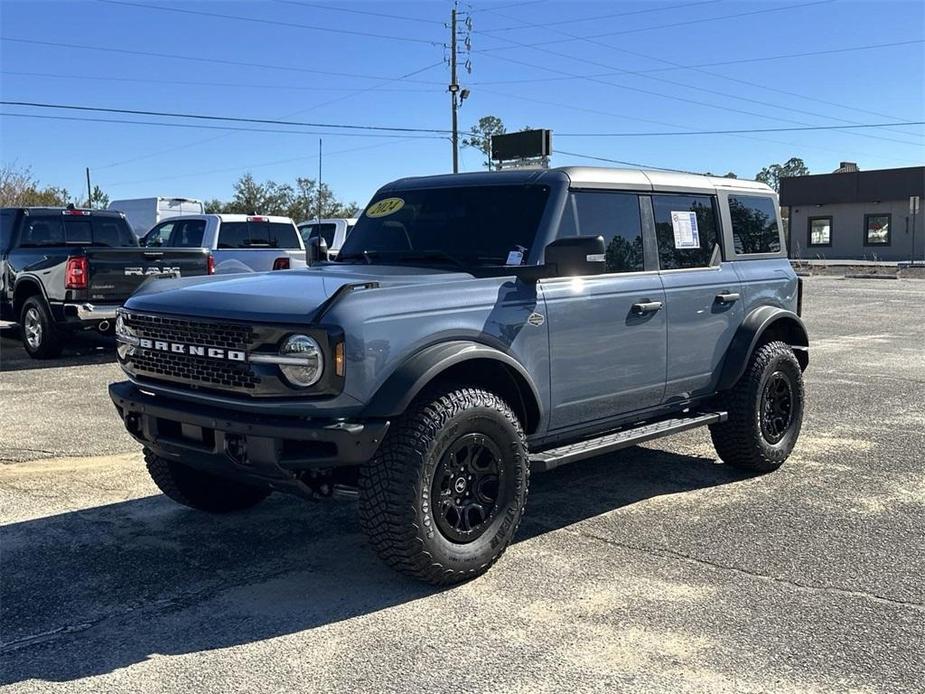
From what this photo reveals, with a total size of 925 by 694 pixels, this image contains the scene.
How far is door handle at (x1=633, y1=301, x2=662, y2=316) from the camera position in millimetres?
5164

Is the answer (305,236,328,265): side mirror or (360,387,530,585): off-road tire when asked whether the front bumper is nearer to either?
(360,387,530,585): off-road tire

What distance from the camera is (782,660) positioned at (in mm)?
3391

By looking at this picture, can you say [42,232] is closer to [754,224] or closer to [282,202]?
[754,224]

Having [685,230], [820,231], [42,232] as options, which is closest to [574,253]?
[685,230]

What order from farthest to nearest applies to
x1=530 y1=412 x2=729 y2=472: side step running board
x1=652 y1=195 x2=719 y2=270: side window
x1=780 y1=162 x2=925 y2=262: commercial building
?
1. x1=780 y1=162 x2=925 y2=262: commercial building
2. x1=652 y1=195 x2=719 y2=270: side window
3. x1=530 y1=412 x2=729 y2=472: side step running board

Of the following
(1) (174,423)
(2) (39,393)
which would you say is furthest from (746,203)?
(2) (39,393)

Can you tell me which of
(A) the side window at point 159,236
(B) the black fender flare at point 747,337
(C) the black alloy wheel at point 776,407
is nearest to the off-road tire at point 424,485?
(B) the black fender flare at point 747,337

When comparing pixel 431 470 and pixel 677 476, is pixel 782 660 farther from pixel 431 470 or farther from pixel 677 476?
pixel 677 476

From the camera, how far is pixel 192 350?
4176mm

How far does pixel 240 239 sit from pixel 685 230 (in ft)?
32.2

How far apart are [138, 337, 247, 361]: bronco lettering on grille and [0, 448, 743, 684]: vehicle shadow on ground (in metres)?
1.06

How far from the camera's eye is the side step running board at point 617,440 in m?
4.59

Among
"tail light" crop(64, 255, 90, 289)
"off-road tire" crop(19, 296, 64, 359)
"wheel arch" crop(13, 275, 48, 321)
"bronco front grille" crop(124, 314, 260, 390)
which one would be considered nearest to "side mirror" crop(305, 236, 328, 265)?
"bronco front grille" crop(124, 314, 260, 390)

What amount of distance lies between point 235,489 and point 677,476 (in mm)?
2910
